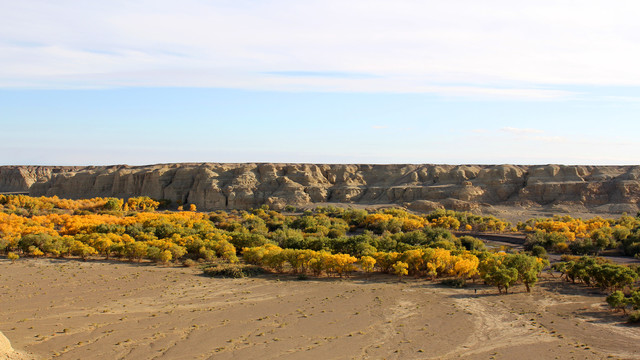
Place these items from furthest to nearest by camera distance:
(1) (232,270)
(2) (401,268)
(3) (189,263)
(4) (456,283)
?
(3) (189,263) < (1) (232,270) < (2) (401,268) < (4) (456,283)

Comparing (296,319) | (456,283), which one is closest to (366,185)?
(456,283)

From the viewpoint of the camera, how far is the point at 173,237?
4419cm

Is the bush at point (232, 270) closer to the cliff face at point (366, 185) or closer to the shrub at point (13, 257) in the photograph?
the shrub at point (13, 257)

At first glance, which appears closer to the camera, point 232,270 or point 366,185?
point 232,270

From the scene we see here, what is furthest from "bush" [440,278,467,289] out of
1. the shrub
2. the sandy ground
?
the shrub

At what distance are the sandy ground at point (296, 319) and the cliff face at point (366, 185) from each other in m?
48.2

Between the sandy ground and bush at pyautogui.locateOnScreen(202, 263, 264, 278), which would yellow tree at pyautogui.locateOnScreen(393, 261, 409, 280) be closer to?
the sandy ground

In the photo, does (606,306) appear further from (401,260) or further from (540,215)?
(540,215)

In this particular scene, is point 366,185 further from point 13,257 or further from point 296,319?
point 296,319

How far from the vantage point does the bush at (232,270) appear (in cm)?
3444

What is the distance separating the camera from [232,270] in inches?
1371

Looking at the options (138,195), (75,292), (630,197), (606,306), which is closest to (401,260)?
(606,306)

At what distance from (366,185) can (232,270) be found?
60311 millimetres

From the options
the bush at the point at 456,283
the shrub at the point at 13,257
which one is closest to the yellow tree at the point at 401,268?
the bush at the point at 456,283
